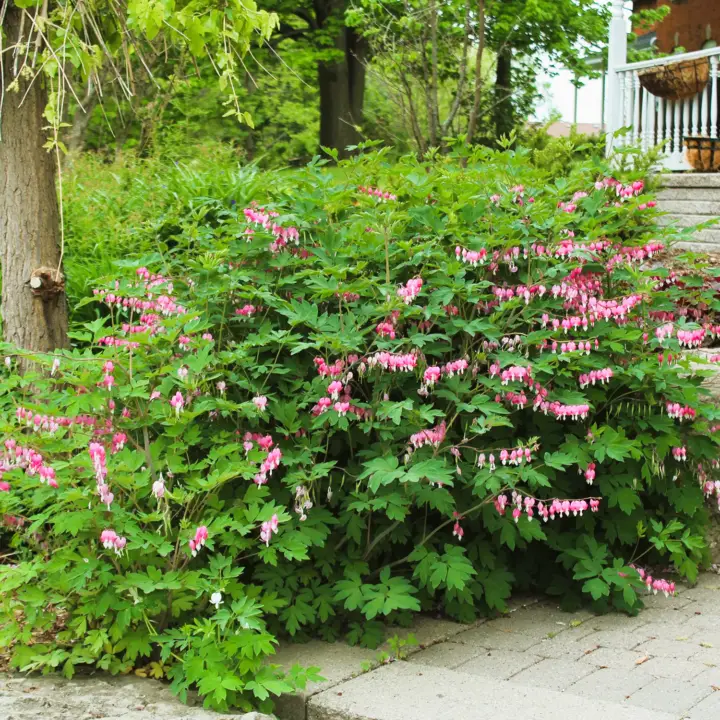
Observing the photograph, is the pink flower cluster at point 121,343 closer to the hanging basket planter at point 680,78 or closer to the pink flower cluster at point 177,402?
the pink flower cluster at point 177,402

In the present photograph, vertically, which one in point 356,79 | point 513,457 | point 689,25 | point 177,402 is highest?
point 689,25

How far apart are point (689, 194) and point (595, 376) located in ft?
24.0

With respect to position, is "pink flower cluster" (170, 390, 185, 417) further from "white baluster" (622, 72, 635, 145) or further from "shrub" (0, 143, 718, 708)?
"white baluster" (622, 72, 635, 145)

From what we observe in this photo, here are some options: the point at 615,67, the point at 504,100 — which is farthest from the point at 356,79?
the point at 615,67

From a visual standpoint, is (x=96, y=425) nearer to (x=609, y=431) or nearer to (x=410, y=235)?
(x=410, y=235)

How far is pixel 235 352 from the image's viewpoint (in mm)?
3990

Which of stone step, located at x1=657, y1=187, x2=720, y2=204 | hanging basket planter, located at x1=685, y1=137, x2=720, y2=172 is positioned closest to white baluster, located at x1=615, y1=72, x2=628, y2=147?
hanging basket planter, located at x1=685, y1=137, x2=720, y2=172

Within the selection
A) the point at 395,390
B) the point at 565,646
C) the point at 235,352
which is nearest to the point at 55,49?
the point at 235,352

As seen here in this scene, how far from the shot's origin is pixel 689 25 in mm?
22062

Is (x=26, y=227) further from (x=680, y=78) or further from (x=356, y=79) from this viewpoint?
(x=356, y=79)

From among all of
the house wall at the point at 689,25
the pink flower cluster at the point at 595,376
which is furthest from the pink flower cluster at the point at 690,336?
the house wall at the point at 689,25

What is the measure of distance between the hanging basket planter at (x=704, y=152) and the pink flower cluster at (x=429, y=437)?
8743mm

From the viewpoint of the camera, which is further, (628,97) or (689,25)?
(689,25)

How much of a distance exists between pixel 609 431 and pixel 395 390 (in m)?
0.96
